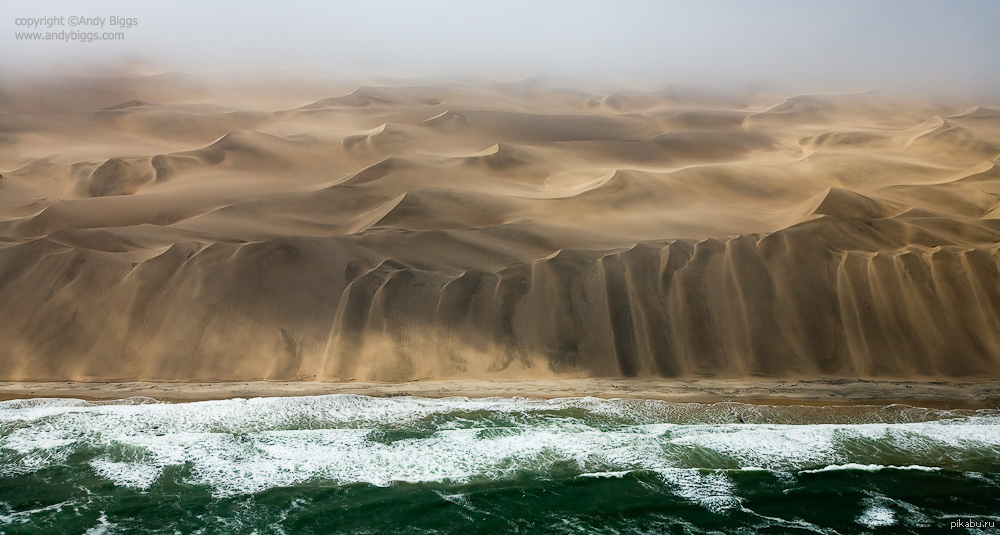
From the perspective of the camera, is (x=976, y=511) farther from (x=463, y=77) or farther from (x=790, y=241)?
(x=463, y=77)

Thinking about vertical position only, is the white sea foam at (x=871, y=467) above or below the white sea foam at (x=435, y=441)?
below

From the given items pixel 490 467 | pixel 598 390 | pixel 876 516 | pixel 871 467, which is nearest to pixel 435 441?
pixel 490 467

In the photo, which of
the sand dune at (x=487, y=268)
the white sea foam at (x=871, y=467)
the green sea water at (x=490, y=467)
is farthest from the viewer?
the sand dune at (x=487, y=268)

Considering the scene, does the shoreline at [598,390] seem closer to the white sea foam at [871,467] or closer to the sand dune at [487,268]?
the sand dune at [487,268]

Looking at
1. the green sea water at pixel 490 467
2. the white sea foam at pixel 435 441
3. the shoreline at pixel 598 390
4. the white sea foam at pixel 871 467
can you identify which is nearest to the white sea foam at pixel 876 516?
the green sea water at pixel 490 467

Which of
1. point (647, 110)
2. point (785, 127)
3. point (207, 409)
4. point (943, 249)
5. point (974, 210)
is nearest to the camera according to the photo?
point (207, 409)


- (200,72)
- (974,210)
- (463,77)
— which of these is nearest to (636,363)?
(974,210)

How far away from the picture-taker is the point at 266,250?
16.4m

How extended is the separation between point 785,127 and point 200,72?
25.7 meters

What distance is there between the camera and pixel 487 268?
1638 centimetres

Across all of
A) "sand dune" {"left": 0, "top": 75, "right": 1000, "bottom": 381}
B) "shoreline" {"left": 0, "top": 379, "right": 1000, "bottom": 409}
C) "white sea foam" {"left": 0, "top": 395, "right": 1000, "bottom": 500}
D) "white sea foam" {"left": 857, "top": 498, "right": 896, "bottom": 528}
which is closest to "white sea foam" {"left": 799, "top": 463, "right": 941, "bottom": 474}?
"white sea foam" {"left": 0, "top": 395, "right": 1000, "bottom": 500}

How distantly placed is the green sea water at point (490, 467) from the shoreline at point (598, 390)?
12.9 inches

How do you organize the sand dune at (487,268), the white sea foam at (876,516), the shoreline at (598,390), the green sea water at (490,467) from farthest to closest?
the sand dune at (487,268) < the shoreline at (598,390) < the white sea foam at (876,516) < the green sea water at (490,467)

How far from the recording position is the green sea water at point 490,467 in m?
10.4
